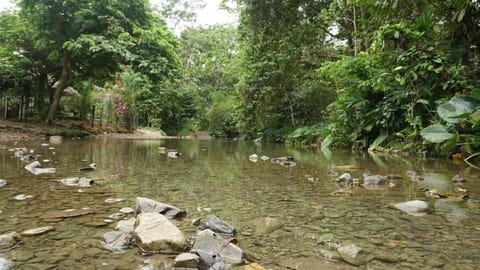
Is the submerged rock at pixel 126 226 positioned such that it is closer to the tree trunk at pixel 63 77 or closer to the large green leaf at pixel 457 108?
the large green leaf at pixel 457 108

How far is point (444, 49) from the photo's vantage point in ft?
19.4

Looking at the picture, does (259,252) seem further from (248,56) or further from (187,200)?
(248,56)

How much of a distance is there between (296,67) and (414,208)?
478 inches

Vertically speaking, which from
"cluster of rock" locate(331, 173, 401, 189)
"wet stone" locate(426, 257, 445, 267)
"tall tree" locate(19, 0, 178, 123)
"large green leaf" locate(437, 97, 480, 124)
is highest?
"tall tree" locate(19, 0, 178, 123)

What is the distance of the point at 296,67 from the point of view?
13.7 meters

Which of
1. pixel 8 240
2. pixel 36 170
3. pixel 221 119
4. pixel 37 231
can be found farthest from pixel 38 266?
pixel 221 119

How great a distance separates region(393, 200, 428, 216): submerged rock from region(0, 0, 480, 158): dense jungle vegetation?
36 centimetres

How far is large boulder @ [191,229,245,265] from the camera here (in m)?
1.25

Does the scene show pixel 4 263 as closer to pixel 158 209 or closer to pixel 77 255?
pixel 77 255

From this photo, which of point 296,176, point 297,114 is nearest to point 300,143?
point 297,114

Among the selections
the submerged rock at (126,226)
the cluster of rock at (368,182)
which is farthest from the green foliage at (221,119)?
the submerged rock at (126,226)

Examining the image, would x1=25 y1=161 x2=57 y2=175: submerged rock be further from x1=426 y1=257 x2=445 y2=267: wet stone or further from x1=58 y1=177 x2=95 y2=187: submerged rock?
x1=426 y1=257 x2=445 y2=267: wet stone

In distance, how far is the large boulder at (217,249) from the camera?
1.25 m

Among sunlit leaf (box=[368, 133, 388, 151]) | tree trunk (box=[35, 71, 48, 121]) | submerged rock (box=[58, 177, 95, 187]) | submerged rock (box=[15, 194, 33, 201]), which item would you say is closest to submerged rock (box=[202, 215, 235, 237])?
submerged rock (box=[15, 194, 33, 201])
